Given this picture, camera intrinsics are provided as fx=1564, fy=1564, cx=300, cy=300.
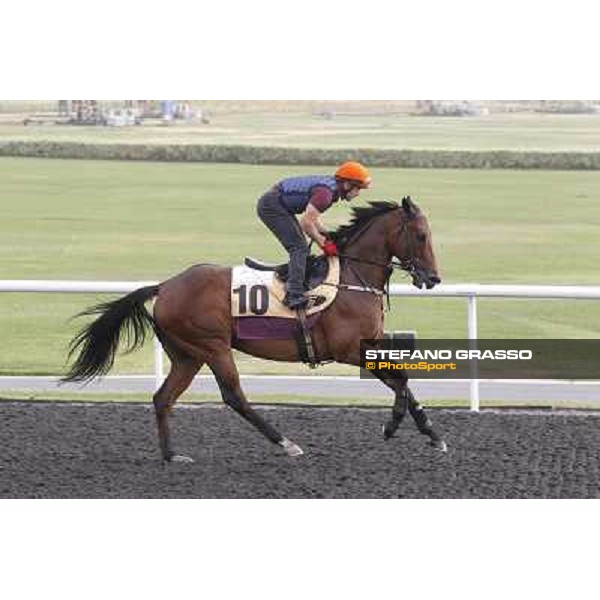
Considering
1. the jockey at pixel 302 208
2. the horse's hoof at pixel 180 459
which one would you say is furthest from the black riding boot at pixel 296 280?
the horse's hoof at pixel 180 459

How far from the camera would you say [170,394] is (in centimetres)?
796

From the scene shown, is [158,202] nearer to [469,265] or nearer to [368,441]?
[469,265]

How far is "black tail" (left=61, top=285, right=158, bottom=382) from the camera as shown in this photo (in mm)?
8055

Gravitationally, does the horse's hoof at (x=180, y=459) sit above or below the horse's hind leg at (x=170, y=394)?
below

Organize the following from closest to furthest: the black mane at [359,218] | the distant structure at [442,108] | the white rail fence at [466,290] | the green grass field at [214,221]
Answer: the black mane at [359,218]
the white rail fence at [466,290]
the distant structure at [442,108]
the green grass field at [214,221]

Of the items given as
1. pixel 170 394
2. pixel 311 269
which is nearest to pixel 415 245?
pixel 311 269

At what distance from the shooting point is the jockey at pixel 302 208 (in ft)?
25.0

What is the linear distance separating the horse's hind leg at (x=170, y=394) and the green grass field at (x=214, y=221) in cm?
252

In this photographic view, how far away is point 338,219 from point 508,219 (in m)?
1.18

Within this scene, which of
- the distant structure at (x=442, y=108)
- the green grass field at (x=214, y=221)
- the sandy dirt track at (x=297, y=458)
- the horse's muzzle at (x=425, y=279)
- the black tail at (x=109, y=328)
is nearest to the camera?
the sandy dirt track at (x=297, y=458)

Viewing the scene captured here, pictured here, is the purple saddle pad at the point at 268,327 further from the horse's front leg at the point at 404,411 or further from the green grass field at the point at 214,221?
the green grass field at the point at 214,221

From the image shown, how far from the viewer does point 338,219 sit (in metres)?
10.9

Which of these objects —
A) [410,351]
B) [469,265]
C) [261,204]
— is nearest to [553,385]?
[469,265]

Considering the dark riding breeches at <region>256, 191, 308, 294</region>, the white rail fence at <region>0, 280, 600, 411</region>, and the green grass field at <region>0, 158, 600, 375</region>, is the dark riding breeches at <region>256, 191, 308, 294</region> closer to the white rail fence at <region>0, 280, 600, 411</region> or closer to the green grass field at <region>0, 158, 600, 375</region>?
the white rail fence at <region>0, 280, 600, 411</region>
